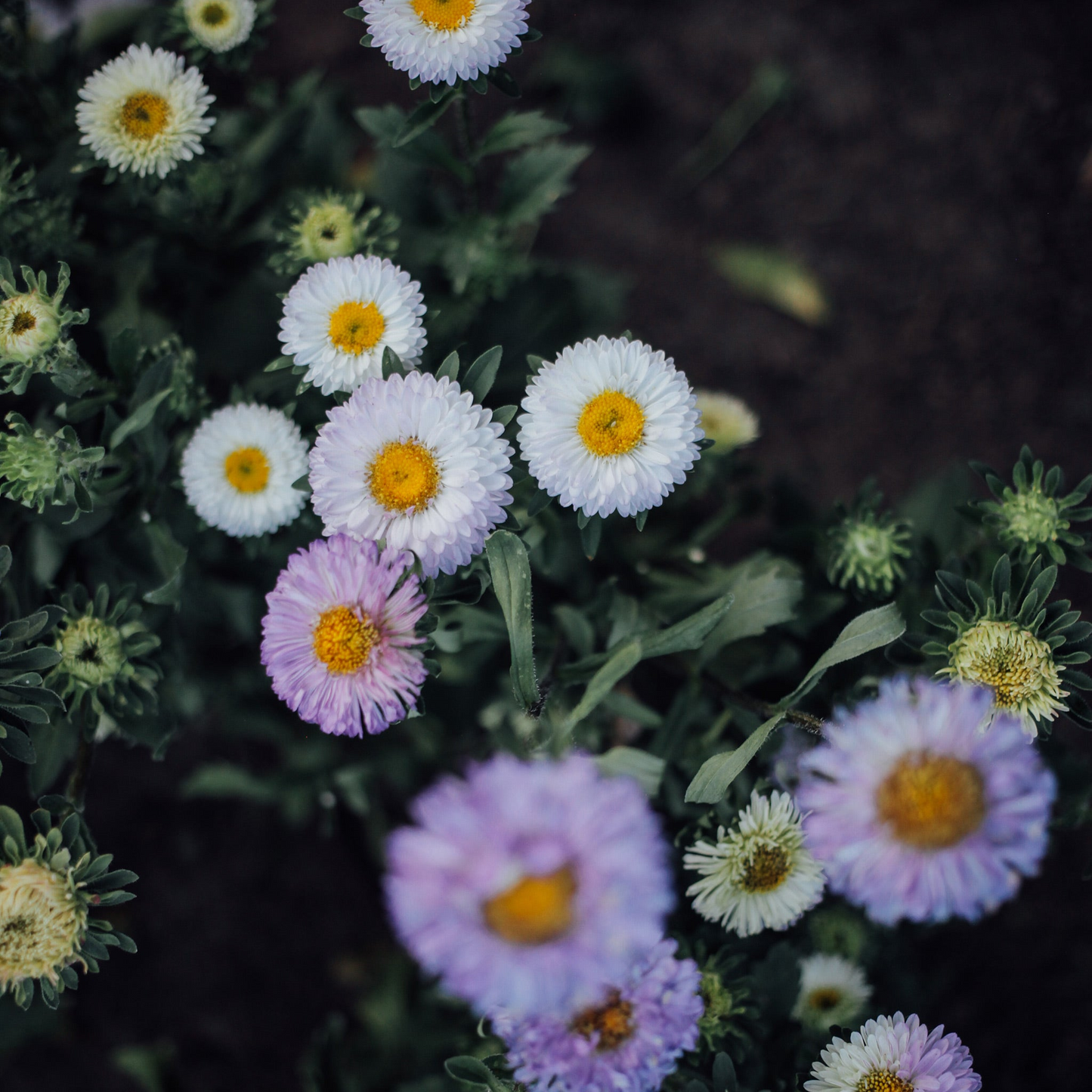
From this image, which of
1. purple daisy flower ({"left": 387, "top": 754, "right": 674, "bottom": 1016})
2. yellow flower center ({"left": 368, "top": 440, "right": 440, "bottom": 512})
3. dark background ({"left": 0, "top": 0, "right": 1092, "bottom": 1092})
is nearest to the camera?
purple daisy flower ({"left": 387, "top": 754, "right": 674, "bottom": 1016})

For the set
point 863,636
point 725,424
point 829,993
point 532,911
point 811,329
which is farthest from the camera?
point 811,329

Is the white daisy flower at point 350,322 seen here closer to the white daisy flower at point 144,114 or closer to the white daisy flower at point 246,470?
the white daisy flower at point 246,470

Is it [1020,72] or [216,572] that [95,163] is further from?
[1020,72]

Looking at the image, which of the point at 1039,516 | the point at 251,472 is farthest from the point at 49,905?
the point at 1039,516

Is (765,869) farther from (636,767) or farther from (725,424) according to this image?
(725,424)

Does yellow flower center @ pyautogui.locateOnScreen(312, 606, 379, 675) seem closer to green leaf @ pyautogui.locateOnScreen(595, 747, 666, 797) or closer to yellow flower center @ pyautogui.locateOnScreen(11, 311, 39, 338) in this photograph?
green leaf @ pyautogui.locateOnScreen(595, 747, 666, 797)

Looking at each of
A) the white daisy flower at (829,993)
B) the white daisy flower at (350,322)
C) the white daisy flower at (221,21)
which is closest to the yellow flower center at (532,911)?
the white daisy flower at (350,322)

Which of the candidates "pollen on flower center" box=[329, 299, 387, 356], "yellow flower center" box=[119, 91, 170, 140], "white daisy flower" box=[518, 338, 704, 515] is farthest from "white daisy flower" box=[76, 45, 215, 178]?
"white daisy flower" box=[518, 338, 704, 515]
